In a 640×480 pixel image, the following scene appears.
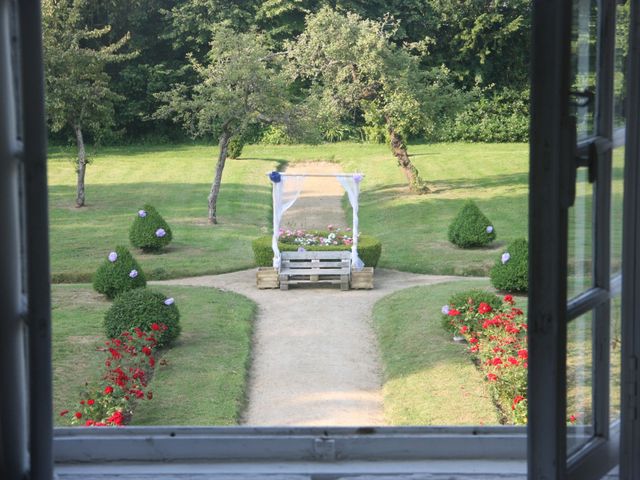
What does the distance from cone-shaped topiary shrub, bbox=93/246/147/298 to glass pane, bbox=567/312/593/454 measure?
26.4ft

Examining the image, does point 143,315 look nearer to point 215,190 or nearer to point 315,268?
point 315,268

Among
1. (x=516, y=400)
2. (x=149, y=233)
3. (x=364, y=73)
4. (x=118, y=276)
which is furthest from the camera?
(x=364, y=73)

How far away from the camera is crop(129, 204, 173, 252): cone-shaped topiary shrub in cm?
1212

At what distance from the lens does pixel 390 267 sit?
11.8 m

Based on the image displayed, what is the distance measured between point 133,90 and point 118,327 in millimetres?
19826

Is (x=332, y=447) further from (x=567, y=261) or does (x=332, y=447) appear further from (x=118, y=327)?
(x=118, y=327)

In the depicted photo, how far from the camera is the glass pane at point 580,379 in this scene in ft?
4.69

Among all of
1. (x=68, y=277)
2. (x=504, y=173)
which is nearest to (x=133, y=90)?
(x=504, y=173)

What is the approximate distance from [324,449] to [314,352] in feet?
18.4

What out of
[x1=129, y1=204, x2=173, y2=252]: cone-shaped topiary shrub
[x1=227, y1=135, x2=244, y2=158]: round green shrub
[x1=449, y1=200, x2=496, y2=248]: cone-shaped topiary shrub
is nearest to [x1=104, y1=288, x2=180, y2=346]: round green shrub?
[x1=129, y1=204, x2=173, y2=252]: cone-shaped topiary shrub

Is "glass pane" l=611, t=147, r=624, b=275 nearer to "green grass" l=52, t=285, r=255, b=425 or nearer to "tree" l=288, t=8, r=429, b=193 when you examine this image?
"green grass" l=52, t=285, r=255, b=425

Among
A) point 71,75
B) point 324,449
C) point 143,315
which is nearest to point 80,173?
point 71,75

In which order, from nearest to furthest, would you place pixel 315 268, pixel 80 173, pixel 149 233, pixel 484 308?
1. pixel 484 308
2. pixel 315 268
3. pixel 149 233
4. pixel 80 173

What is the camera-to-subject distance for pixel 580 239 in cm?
145
